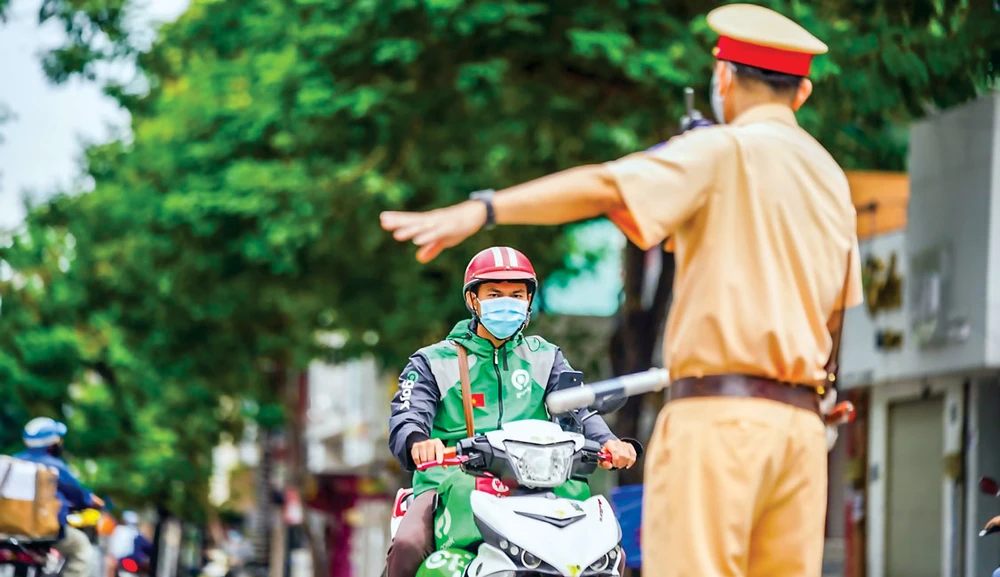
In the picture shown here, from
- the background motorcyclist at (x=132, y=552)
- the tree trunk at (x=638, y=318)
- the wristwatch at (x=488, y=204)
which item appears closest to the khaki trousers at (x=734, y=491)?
the wristwatch at (x=488, y=204)

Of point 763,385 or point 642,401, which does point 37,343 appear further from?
point 763,385

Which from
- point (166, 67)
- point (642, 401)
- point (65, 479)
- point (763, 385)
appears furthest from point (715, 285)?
point (166, 67)

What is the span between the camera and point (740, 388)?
438 centimetres

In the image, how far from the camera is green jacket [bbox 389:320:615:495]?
7090 millimetres

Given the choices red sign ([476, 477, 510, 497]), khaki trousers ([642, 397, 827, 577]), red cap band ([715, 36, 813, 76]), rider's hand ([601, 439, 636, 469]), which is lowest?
khaki trousers ([642, 397, 827, 577])

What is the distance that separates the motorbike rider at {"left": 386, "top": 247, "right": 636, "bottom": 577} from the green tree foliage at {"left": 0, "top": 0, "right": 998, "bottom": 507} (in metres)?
7.33

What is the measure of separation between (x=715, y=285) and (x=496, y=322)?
8.98ft

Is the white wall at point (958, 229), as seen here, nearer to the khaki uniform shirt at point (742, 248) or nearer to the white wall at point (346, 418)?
the khaki uniform shirt at point (742, 248)

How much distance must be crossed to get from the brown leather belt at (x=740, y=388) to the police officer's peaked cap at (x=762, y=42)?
828mm

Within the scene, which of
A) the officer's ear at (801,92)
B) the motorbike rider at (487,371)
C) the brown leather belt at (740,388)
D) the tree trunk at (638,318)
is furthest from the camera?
the tree trunk at (638,318)

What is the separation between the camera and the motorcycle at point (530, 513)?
620 cm

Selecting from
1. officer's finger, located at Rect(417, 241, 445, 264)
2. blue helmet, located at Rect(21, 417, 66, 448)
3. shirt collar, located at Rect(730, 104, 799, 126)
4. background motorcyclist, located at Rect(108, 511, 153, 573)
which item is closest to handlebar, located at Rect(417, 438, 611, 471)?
shirt collar, located at Rect(730, 104, 799, 126)

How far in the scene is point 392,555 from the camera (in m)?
6.70

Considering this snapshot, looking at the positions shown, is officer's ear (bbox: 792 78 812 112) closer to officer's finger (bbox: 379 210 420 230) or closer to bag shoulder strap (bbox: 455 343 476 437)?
officer's finger (bbox: 379 210 420 230)
